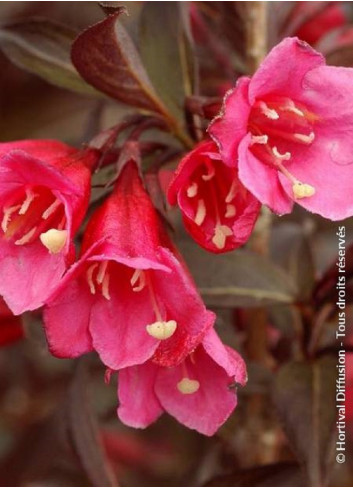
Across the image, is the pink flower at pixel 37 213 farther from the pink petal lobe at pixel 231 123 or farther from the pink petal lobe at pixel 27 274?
the pink petal lobe at pixel 231 123

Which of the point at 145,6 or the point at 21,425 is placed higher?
the point at 145,6

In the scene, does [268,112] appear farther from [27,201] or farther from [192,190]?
[27,201]

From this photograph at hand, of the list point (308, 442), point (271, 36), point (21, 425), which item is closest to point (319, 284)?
point (308, 442)

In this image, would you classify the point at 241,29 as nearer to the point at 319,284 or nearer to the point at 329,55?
the point at 329,55

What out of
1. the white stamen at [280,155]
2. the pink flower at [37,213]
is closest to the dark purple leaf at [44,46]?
the pink flower at [37,213]

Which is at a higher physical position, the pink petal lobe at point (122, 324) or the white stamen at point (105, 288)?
the white stamen at point (105, 288)

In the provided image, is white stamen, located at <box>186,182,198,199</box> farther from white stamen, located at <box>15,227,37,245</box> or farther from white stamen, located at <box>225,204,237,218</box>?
white stamen, located at <box>15,227,37,245</box>
